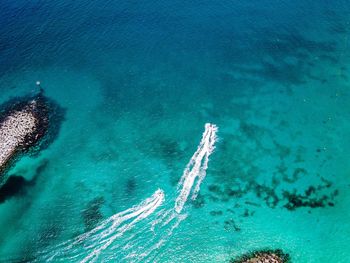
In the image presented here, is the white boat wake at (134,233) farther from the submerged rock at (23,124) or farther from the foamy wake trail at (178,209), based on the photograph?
the submerged rock at (23,124)

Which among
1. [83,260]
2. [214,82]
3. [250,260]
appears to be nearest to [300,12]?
[214,82]

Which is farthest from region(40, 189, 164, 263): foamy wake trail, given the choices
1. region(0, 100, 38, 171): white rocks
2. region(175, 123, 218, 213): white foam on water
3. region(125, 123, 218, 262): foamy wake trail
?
region(0, 100, 38, 171): white rocks

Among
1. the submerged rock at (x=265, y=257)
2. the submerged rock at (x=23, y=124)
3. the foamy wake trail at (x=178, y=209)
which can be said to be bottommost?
the submerged rock at (x=265, y=257)

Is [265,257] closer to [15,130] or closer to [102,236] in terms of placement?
[102,236]

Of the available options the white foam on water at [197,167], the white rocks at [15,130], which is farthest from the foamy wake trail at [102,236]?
the white rocks at [15,130]

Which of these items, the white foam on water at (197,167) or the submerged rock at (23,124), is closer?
the white foam on water at (197,167)

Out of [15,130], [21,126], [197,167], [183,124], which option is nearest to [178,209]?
[197,167]

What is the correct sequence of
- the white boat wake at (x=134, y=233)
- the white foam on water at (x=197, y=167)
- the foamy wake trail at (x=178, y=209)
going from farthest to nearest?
the white foam on water at (x=197, y=167) → the foamy wake trail at (x=178, y=209) → the white boat wake at (x=134, y=233)
